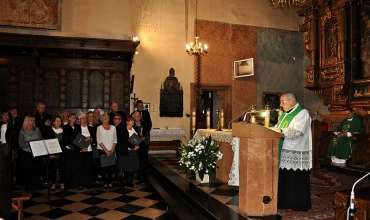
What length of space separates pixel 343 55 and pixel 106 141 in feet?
24.7

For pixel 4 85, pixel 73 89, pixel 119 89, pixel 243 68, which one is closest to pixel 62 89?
pixel 73 89

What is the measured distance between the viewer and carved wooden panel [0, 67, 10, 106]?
9.50m

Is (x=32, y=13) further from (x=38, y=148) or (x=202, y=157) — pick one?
(x=202, y=157)

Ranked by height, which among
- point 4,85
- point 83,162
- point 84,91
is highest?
point 4,85

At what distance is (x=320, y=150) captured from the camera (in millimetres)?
8398

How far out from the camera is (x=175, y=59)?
1109cm

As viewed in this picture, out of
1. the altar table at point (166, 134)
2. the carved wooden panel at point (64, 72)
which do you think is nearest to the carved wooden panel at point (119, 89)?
the carved wooden panel at point (64, 72)

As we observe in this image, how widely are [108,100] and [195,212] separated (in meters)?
6.68

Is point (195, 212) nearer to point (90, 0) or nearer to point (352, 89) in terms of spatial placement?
point (352, 89)

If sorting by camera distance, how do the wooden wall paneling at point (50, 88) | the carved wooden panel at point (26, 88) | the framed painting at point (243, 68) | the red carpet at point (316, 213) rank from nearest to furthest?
1. the red carpet at point (316, 213)
2. the carved wooden panel at point (26, 88)
3. the wooden wall paneling at point (50, 88)
4. the framed painting at point (243, 68)

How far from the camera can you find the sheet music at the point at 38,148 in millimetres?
4881

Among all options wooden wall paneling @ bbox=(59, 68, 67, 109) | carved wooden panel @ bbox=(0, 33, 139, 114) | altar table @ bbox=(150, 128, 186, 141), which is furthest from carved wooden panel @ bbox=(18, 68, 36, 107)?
altar table @ bbox=(150, 128, 186, 141)

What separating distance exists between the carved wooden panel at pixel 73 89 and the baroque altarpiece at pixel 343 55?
754 cm

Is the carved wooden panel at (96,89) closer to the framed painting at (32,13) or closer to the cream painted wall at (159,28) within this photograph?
the cream painted wall at (159,28)
